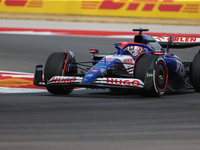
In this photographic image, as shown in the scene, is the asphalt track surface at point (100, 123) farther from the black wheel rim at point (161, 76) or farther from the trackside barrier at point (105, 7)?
the trackside barrier at point (105, 7)

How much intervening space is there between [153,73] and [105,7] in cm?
1703

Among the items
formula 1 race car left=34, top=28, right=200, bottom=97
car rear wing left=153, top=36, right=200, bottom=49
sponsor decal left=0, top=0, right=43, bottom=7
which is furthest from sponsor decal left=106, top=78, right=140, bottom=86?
sponsor decal left=0, top=0, right=43, bottom=7

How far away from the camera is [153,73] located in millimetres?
7902

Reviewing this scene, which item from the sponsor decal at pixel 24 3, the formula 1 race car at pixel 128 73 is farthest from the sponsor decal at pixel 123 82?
the sponsor decal at pixel 24 3

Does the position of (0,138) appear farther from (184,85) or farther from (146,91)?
(184,85)

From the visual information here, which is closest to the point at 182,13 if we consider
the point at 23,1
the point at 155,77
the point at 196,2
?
the point at 196,2

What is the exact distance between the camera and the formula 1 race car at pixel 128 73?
782cm

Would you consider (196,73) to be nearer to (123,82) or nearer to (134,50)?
(134,50)

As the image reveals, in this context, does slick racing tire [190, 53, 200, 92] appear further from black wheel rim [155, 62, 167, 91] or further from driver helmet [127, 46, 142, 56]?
driver helmet [127, 46, 142, 56]

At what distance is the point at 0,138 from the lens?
15.0ft

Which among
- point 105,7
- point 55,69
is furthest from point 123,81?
point 105,7

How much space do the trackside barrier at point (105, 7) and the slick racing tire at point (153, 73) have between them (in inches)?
619

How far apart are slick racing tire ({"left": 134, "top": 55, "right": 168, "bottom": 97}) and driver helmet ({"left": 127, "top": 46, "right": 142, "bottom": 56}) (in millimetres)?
934

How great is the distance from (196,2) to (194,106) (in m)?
17.2
